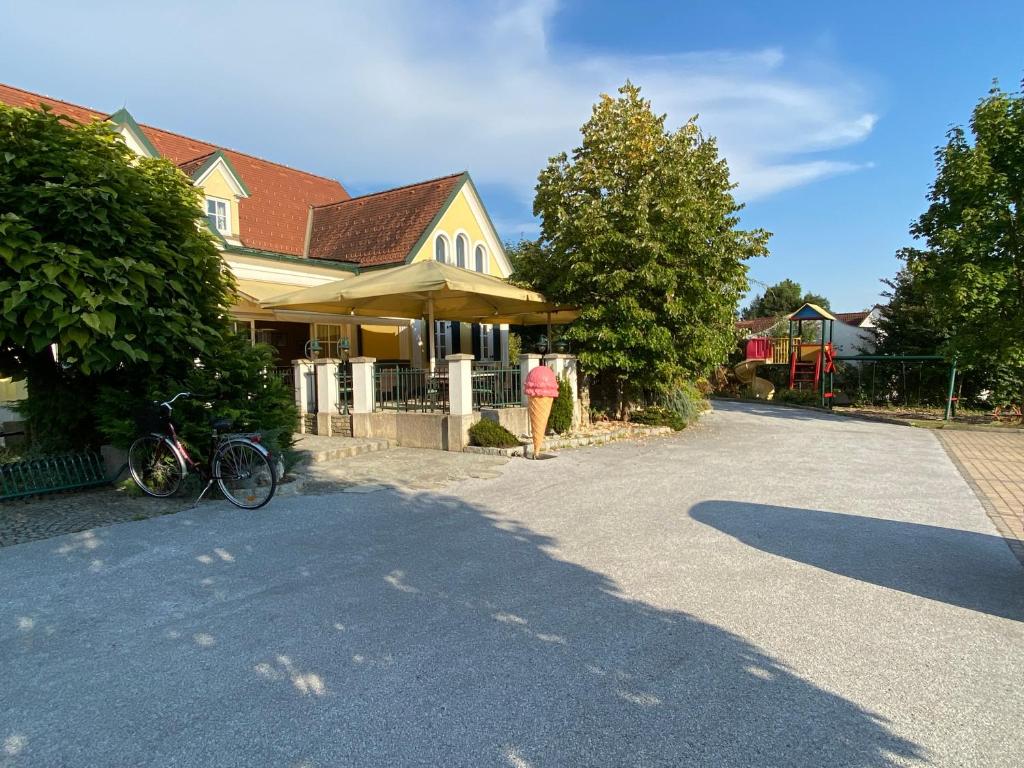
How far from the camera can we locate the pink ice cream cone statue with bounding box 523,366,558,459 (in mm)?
9797

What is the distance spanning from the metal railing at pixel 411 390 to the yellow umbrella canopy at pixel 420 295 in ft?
4.57

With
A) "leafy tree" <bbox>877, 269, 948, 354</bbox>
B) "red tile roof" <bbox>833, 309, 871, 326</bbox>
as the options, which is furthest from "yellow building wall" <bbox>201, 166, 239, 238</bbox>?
"red tile roof" <bbox>833, 309, 871, 326</bbox>

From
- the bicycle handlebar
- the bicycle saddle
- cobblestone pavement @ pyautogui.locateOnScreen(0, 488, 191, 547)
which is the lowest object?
cobblestone pavement @ pyautogui.locateOnScreen(0, 488, 191, 547)

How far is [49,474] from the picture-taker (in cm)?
704

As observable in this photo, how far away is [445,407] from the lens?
11.0 m

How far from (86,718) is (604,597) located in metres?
2.92

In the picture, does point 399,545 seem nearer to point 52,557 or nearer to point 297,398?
point 52,557

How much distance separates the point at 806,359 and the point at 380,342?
54.4 feet

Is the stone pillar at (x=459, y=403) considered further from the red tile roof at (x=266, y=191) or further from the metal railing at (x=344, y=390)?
the red tile roof at (x=266, y=191)

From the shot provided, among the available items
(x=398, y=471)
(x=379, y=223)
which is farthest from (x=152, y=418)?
(x=379, y=223)

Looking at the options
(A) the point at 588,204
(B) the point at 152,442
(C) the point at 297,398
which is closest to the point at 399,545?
(B) the point at 152,442

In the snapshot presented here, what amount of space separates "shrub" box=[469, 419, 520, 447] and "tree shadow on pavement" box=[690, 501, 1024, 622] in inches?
163

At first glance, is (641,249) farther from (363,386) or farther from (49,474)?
(49,474)

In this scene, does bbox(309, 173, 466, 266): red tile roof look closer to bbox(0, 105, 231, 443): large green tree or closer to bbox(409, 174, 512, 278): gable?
bbox(409, 174, 512, 278): gable
